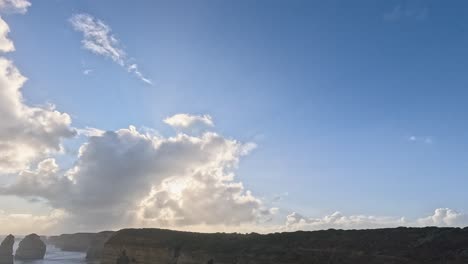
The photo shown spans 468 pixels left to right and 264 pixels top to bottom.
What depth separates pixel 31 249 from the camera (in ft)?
445

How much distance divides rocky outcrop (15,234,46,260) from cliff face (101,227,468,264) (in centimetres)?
6821

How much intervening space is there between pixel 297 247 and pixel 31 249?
4317 inches

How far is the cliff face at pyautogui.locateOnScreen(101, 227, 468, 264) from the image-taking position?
136 feet

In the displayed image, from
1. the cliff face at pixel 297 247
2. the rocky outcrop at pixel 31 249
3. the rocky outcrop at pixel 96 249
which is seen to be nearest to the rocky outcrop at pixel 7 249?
the rocky outcrop at pixel 31 249

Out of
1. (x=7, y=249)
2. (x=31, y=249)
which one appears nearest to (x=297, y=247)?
(x=7, y=249)

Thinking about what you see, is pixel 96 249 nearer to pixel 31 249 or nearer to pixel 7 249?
pixel 31 249

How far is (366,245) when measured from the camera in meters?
46.4

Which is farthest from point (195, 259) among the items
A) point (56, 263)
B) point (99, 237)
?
point (99, 237)

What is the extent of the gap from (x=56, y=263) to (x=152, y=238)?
4952 centimetres

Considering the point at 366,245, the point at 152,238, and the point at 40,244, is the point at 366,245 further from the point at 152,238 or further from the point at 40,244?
the point at 40,244

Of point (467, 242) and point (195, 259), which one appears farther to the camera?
point (195, 259)

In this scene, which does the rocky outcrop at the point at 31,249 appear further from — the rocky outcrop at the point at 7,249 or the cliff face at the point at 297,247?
the cliff face at the point at 297,247

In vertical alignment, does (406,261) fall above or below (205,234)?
below

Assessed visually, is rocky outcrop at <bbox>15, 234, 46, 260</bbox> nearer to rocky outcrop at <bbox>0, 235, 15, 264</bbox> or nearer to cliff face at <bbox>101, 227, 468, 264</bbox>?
rocky outcrop at <bbox>0, 235, 15, 264</bbox>
